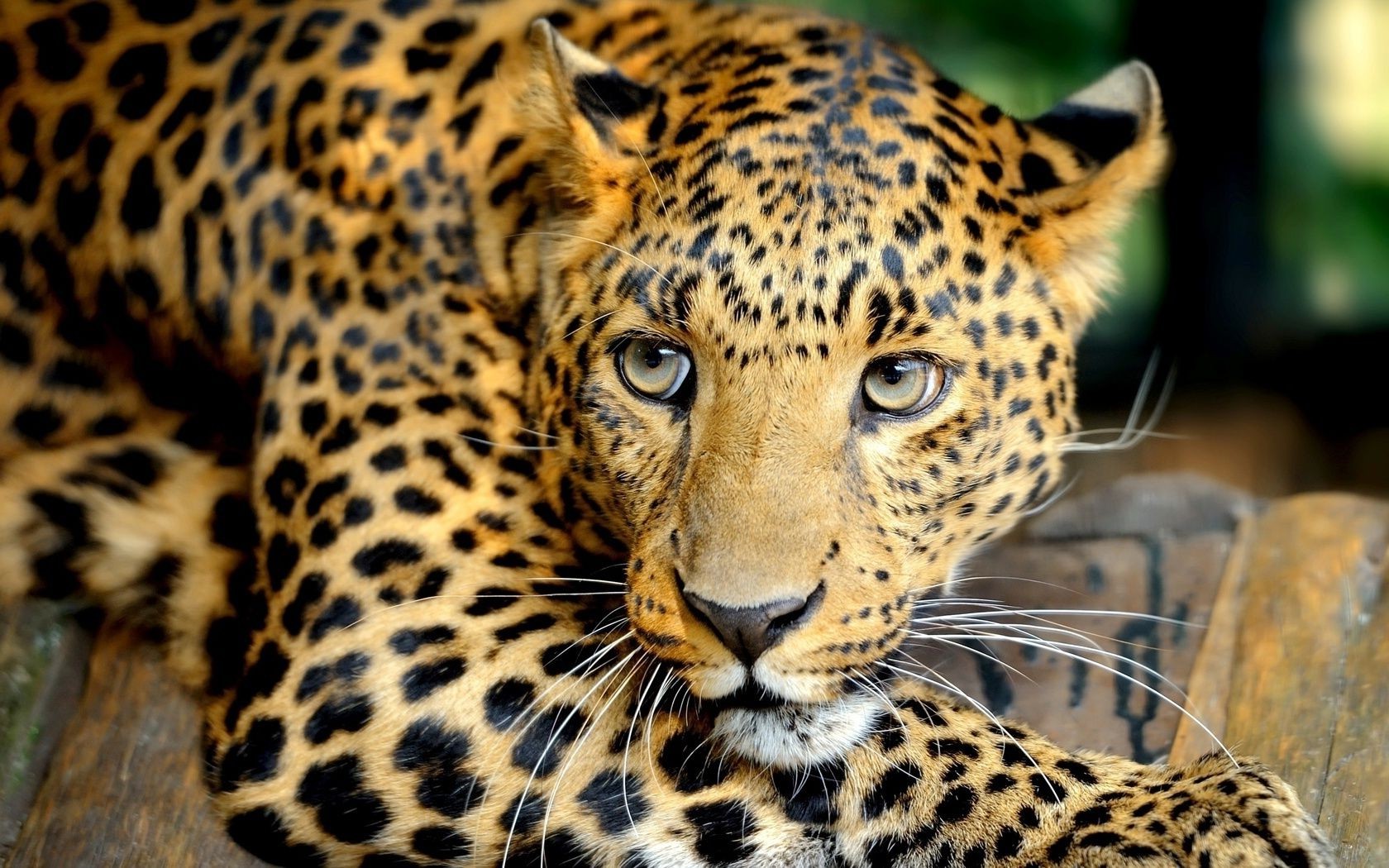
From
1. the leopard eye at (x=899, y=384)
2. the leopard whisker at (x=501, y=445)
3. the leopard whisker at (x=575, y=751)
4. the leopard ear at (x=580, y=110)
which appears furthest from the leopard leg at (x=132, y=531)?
the leopard eye at (x=899, y=384)

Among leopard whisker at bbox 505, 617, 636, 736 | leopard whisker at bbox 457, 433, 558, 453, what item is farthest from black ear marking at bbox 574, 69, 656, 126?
leopard whisker at bbox 505, 617, 636, 736

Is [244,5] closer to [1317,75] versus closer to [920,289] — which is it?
[920,289]

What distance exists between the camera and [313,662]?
439 cm

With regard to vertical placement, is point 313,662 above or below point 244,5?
below

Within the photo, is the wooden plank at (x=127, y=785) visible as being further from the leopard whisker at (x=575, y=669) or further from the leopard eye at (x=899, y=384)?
the leopard eye at (x=899, y=384)

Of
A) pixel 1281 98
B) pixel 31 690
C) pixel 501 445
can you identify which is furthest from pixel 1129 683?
pixel 1281 98

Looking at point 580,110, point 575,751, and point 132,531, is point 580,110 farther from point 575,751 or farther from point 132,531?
point 132,531

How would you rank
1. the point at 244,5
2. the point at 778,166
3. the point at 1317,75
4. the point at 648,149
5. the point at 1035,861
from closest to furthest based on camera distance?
the point at 1035,861, the point at 778,166, the point at 648,149, the point at 244,5, the point at 1317,75

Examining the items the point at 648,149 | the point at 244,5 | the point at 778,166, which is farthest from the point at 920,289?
the point at 244,5

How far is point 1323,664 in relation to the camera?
198 inches

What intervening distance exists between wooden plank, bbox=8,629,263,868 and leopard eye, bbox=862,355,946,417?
222 centimetres

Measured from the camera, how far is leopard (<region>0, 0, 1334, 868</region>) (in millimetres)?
3982

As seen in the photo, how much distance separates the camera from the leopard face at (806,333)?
3859 mm

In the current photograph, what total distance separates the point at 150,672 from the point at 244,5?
2.29m
